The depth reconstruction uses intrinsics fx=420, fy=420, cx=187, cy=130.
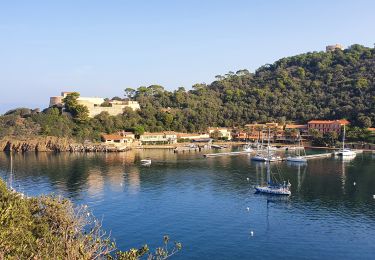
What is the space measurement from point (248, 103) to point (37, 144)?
210 feet

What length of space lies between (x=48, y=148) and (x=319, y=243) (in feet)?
242

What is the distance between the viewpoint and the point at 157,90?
13538 centimetres

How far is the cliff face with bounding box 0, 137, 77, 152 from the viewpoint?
9150 cm

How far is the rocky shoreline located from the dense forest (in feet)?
6.99

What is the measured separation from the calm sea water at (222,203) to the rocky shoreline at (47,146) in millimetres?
16234

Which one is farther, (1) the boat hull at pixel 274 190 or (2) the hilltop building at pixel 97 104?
(2) the hilltop building at pixel 97 104

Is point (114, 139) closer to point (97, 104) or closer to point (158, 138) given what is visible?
point (158, 138)

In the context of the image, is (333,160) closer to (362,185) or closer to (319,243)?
(362,185)

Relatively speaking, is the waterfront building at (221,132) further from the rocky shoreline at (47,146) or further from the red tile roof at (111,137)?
the rocky shoreline at (47,146)

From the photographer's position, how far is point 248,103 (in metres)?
129

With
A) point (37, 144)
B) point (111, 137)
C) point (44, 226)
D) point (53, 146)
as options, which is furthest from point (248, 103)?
point (44, 226)

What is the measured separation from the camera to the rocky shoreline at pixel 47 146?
300 feet

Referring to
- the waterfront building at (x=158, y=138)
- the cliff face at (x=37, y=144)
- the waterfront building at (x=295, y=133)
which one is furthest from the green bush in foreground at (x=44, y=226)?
the waterfront building at (x=295, y=133)

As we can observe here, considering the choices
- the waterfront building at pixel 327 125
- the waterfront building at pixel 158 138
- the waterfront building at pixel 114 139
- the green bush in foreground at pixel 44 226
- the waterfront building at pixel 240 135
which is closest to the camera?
the green bush in foreground at pixel 44 226
